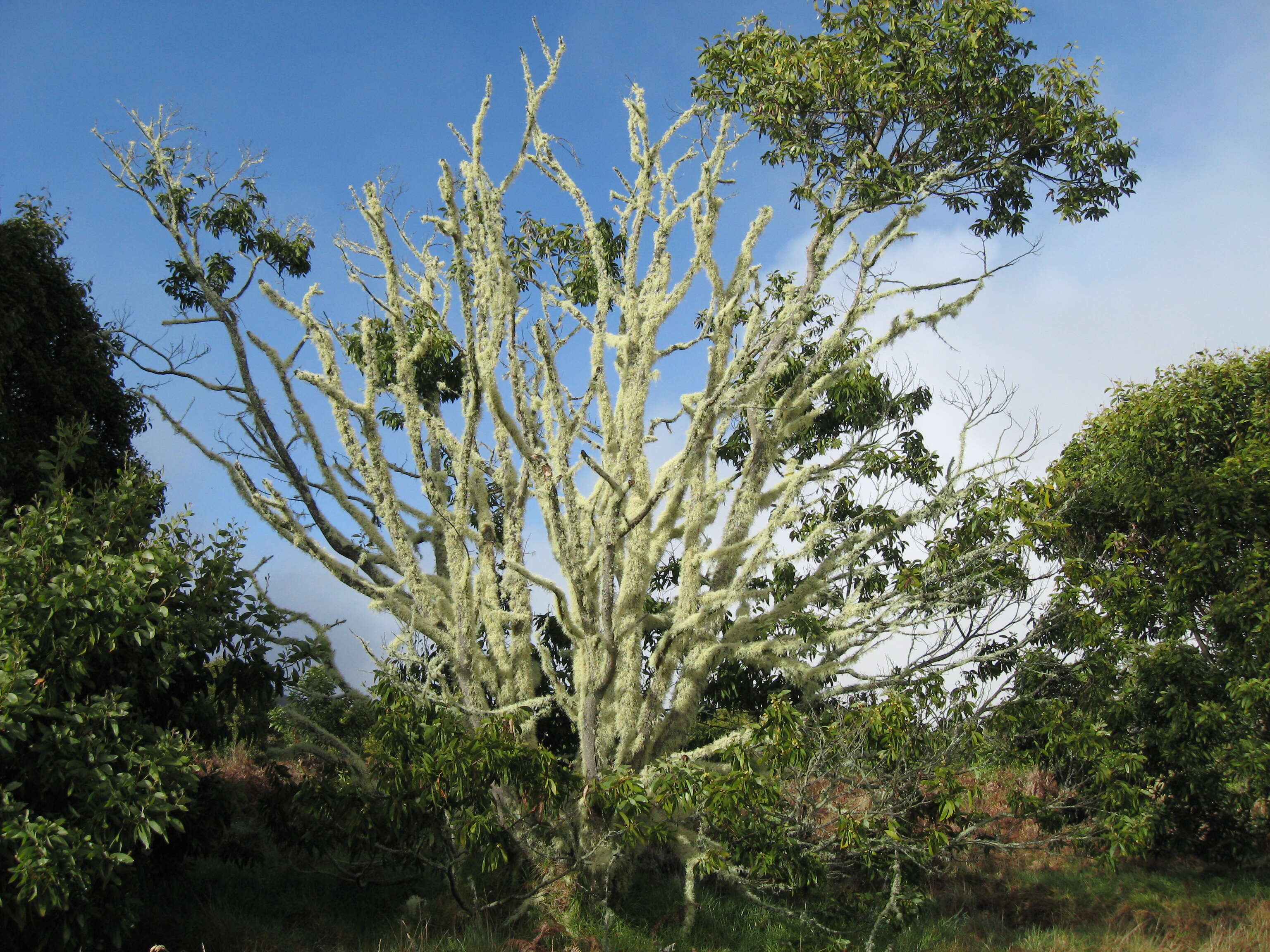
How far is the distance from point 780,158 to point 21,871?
10.5 metres

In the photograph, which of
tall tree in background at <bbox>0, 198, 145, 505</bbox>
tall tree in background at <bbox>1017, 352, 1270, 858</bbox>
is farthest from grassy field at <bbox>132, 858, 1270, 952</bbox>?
tall tree in background at <bbox>0, 198, 145, 505</bbox>

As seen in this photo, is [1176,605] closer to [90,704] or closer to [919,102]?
[919,102]

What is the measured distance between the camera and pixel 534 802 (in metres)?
8.52

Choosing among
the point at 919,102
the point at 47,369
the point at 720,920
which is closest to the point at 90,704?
the point at 47,369

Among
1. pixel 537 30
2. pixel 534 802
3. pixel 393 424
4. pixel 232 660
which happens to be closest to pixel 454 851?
pixel 534 802

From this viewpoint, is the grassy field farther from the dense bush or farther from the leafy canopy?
the leafy canopy

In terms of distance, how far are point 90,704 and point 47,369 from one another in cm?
542

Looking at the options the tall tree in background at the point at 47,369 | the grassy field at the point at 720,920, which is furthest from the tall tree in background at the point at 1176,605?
the tall tree in background at the point at 47,369

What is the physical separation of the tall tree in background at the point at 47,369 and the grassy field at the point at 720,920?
14.2ft

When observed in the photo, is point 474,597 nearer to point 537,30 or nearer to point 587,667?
point 587,667

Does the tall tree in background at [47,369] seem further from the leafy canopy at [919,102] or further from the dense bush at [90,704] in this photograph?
the leafy canopy at [919,102]

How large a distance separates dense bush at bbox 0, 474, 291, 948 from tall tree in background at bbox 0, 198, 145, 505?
273cm

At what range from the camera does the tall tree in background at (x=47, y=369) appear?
9.84m

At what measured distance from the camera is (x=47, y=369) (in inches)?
414
